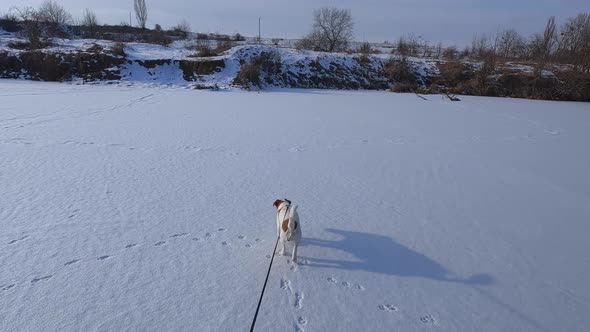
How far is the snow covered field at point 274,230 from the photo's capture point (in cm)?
288

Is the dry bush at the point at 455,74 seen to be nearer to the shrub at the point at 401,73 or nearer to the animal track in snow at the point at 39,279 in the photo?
the shrub at the point at 401,73

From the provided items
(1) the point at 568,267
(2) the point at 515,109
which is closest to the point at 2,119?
(1) the point at 568,267

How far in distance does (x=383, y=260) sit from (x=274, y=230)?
4.29 feet

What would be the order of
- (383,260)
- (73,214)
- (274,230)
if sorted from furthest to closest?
1. (73,214)
2. (274,230)
3. (383,260)

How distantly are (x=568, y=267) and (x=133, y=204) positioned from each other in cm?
531

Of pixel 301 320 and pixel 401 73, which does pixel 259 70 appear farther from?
pixel 301 320

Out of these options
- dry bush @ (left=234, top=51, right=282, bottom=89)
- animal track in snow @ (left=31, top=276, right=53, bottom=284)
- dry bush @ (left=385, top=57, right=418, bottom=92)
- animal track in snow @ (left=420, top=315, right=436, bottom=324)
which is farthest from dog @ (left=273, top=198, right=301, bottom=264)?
dry bush @ (left=385, top=57, right=418, bottom=92)

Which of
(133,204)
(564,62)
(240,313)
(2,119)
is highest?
(564,62)

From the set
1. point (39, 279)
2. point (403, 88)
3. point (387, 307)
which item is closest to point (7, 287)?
point (39, 279)

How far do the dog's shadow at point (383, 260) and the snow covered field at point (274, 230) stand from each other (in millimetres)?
21

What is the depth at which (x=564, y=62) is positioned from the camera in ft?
71.1

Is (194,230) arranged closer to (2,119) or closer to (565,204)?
(565,204)

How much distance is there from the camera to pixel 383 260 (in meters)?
3.64

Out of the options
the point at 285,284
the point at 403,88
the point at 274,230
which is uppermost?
the point at 403,88
